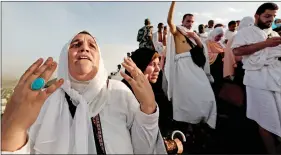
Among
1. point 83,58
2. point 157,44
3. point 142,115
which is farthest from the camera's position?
point 157,44

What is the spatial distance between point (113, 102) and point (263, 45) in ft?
6.74

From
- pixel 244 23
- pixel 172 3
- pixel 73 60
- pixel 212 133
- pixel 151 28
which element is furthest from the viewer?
pixel 151 28

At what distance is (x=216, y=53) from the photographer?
18.4 feet

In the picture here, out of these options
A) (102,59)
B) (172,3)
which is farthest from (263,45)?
(102,59)

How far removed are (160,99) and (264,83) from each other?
4.57 ft

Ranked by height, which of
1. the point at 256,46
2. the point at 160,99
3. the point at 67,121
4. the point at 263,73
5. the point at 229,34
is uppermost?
the point at 229,34

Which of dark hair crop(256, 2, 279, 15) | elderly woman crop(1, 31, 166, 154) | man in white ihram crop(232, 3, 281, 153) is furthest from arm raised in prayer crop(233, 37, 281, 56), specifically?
elderly woman crop(1, 31, 166, 154)

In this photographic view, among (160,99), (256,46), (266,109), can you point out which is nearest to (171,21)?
(160,99)

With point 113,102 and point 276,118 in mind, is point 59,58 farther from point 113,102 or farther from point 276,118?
point 276,118

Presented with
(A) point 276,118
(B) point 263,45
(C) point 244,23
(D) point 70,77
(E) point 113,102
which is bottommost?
(A) point 276,118

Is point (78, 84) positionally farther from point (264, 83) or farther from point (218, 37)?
point (218, 37)

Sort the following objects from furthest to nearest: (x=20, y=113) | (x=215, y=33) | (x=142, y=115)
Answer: (x=215, y=33) < (x=142, y=115) < (x=20, y=113)

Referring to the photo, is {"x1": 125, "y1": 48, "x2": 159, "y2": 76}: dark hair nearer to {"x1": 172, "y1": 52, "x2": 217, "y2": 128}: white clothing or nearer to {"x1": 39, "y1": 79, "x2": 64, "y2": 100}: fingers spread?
{"x1": 172, "y1": 52, "x2": 217, "y2": 128}: white clothing

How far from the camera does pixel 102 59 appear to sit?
1903 millimetres
